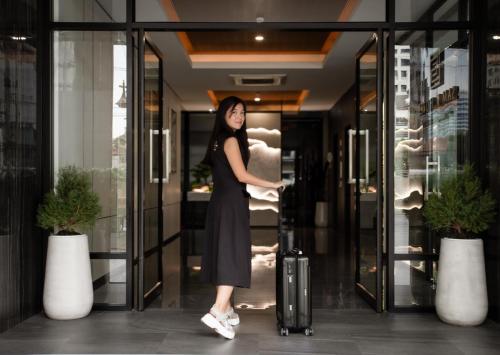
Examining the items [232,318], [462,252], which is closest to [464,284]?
[462,252]

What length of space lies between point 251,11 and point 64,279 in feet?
8.61

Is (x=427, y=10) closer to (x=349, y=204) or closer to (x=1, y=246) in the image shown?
(x=1, y=246)

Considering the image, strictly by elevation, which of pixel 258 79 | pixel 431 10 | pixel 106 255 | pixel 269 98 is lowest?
pixel 106 255

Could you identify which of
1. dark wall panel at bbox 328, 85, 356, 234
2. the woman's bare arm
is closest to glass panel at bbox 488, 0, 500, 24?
the woman's bare arm

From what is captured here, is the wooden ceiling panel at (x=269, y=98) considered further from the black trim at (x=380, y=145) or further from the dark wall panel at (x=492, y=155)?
the dark wall panel at (x=492, y=155)

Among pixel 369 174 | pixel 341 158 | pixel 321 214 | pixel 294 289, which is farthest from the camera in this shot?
pixel 321 214

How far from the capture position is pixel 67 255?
14.0ft

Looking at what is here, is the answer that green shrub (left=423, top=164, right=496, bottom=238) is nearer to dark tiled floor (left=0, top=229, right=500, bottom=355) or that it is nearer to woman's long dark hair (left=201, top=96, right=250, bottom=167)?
dark tiled floor (left=0, top=229, right=500, bottom=355)

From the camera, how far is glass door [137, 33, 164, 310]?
477 cm

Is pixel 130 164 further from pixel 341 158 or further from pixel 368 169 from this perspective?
Answer: pixel 341 158

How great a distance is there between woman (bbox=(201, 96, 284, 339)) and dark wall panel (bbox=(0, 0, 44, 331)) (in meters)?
1.41

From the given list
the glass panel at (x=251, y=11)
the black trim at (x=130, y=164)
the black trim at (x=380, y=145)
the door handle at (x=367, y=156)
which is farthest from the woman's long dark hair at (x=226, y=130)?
the door handle at (x=367, y=156)

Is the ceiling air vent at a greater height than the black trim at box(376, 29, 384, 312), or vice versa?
the ceiling air vent

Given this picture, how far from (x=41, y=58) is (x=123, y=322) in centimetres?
215
